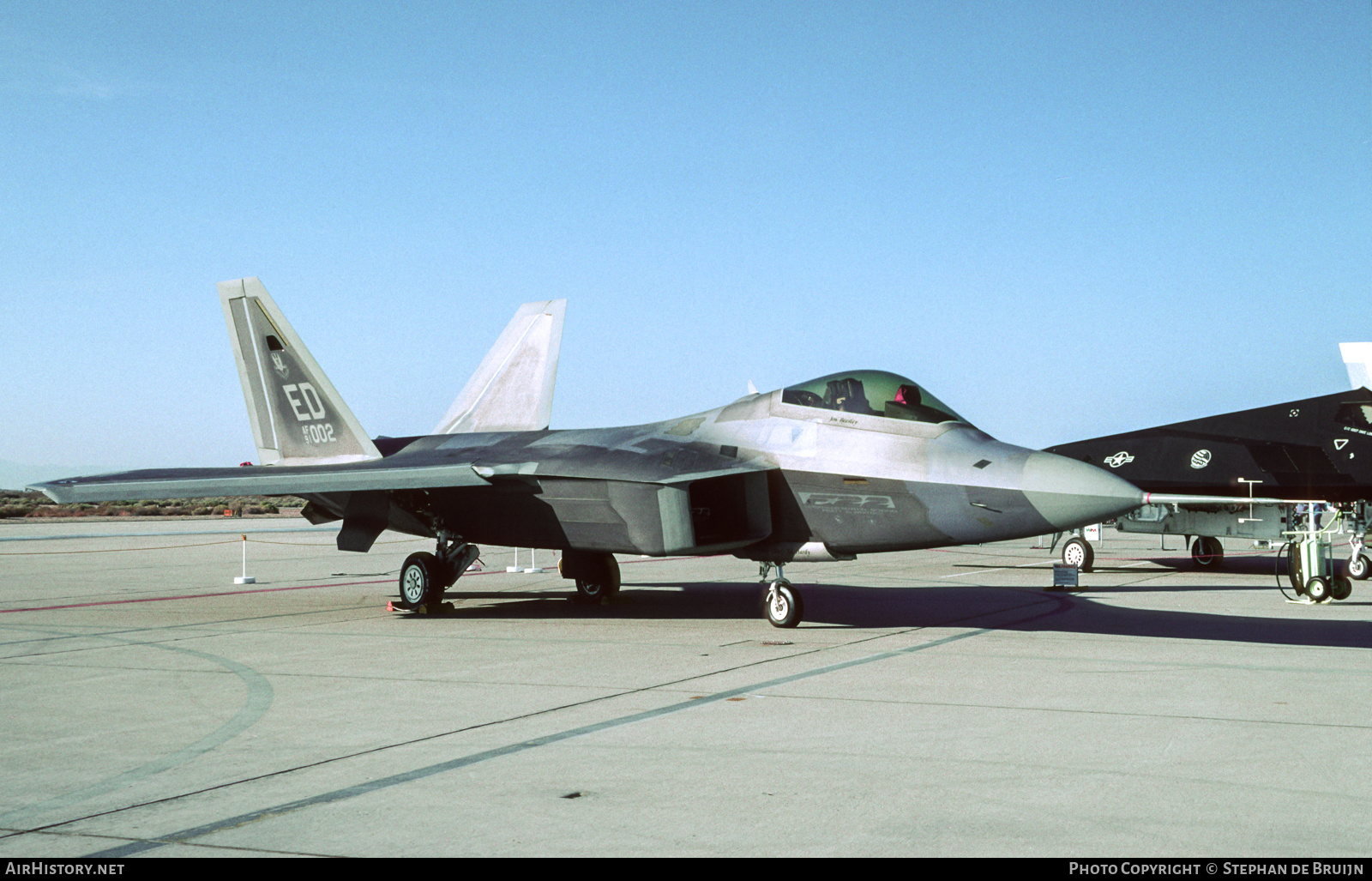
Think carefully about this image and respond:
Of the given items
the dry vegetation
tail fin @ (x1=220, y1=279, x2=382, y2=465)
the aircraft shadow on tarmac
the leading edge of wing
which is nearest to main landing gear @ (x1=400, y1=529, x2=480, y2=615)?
the aircraft shadow on tarmac

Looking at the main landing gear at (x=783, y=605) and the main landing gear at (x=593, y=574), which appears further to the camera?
the main landing gear at (x=593, y=574)

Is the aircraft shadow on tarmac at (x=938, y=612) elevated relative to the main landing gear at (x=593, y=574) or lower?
lower

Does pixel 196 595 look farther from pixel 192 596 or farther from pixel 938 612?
pixel 938 612

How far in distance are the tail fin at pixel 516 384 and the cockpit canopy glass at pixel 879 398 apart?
20.0 feet

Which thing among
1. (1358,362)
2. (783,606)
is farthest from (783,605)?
(1358,362)

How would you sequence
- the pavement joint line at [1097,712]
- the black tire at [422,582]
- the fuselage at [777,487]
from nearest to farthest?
1. the pavement joint line at [1097,712]
2. the fuselage at [777,487]
3. the black tire at [422,582]

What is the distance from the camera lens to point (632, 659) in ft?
28.8

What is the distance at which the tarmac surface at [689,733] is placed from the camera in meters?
4.05

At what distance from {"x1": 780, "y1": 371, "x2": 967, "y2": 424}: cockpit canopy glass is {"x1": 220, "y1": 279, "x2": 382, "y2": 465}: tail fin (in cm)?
671

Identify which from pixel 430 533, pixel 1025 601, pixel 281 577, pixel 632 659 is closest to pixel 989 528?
pixel 632 659

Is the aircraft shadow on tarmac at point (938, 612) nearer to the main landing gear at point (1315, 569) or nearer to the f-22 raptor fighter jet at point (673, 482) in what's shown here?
the main landing gear at point (1315, 569)

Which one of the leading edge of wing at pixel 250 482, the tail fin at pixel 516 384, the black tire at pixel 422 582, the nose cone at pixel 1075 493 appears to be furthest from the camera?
the tail fin at pixel 516 384

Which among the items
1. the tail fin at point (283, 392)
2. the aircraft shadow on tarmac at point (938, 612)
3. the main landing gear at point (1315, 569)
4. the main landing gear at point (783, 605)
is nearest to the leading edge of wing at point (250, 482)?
the tail fin at point (283, 392)

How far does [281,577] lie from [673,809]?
16700mm
